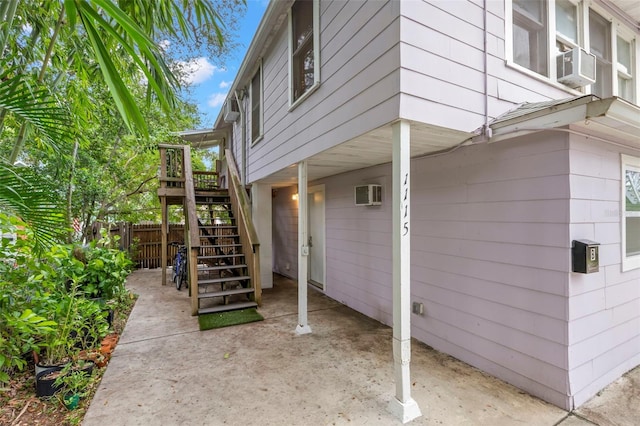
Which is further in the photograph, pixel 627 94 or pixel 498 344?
pixel 627 94

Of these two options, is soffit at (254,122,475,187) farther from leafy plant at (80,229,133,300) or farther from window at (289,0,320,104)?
leafy plant at (80,229,133,300)

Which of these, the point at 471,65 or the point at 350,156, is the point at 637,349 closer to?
the point at 471,65

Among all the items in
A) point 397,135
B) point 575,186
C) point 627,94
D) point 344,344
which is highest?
point 627,94

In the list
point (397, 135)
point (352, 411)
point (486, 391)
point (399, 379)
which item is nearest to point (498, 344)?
point (486, 391)

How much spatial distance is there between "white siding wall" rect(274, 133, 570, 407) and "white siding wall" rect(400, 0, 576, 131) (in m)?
0.56

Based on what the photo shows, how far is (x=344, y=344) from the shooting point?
360 cm

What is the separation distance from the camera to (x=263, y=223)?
661 centimetres

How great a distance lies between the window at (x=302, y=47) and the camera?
12.4 feet

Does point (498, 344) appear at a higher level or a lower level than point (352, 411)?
higher

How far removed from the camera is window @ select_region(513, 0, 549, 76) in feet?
9.83

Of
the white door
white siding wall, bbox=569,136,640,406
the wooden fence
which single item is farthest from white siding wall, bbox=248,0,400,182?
the wooden fence

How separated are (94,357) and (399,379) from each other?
307 cm

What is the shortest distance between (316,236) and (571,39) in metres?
4.83

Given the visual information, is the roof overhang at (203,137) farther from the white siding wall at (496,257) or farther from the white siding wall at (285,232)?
the white siding wall at (496,257)
